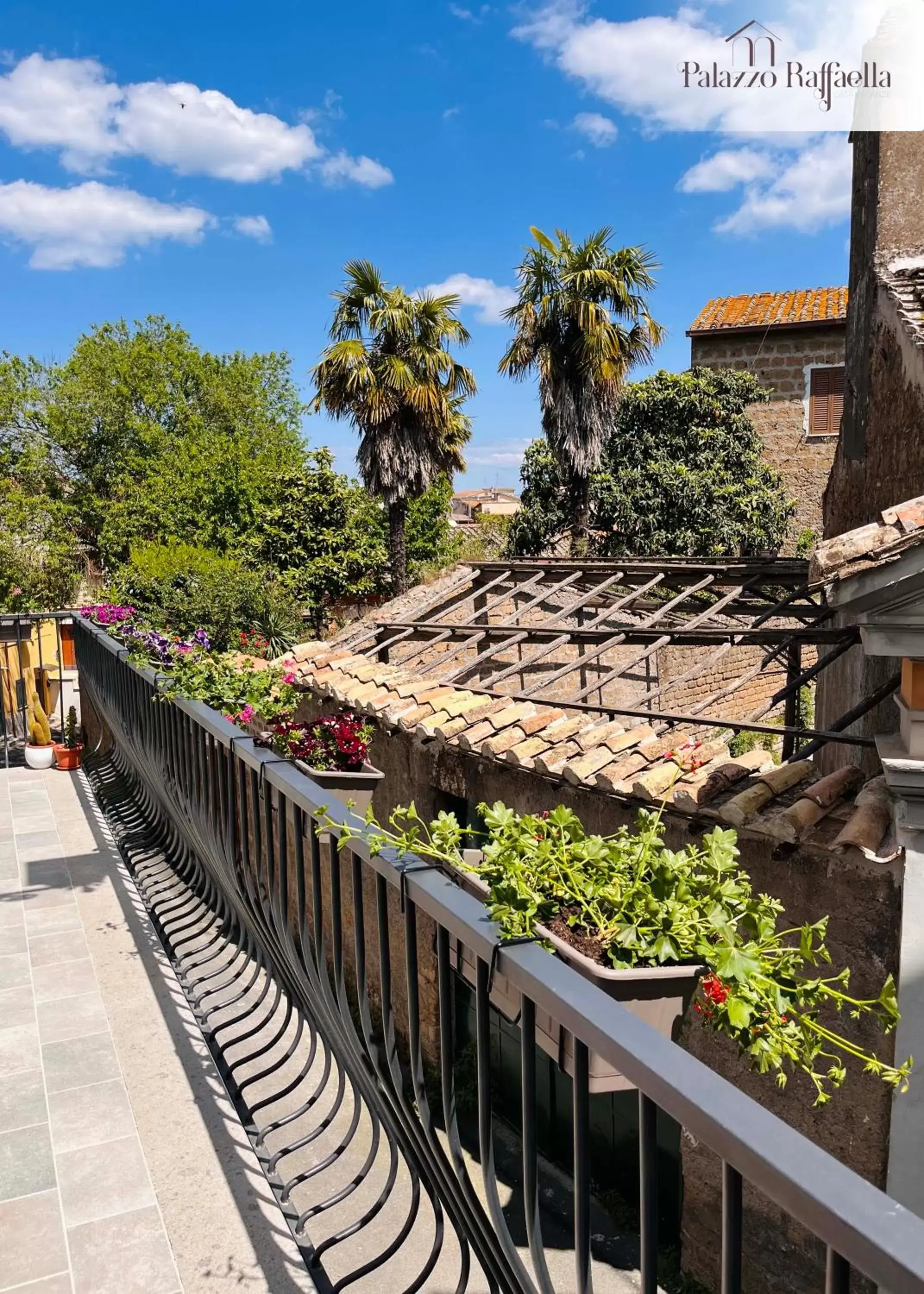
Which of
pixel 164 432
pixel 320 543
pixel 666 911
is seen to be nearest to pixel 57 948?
pixel 666 911

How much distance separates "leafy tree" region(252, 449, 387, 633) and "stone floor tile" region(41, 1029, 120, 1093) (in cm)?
2173

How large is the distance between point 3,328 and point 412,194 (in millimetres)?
21270

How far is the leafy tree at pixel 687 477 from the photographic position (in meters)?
20.1

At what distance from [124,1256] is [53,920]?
6.47 ft

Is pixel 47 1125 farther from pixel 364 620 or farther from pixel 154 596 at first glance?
pixel 154 596

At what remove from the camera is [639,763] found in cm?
569

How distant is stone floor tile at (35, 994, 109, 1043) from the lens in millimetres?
2842

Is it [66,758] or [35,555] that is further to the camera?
[35,555]

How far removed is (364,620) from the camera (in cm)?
1265

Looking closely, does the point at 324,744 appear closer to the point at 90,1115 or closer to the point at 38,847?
the point at 90,1115

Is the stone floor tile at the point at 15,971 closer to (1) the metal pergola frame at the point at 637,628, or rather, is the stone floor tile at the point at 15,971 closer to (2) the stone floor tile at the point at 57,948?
(2) the stone floor tile at the point at 57,948


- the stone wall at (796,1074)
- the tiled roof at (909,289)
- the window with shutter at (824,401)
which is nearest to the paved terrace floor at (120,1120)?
the stone wall at (796,1074)

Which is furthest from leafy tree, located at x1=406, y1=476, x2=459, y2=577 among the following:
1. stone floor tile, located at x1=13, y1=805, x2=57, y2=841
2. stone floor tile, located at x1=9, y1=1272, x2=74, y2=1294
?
stone floor tile, located at x1=9, y1=1272, x2=74, y2=1294

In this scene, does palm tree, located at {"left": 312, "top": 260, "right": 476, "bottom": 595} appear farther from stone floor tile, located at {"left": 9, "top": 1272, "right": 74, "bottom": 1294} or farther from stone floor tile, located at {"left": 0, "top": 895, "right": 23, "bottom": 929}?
stone floor tile, located at {"left": 9, "top": 1272, "right": 74, "bottom": 1294}
